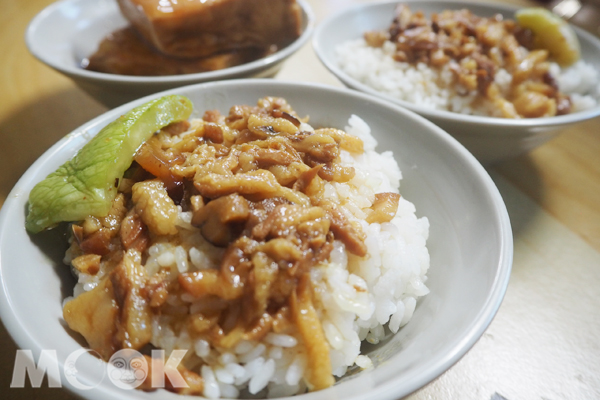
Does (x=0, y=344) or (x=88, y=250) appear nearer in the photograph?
(x=88, y=250)

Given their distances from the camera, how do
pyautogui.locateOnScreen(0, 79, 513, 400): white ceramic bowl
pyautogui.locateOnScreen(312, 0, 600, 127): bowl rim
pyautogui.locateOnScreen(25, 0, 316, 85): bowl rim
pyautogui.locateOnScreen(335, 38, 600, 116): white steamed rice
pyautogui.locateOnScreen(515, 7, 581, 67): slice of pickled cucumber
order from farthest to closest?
pyautogui.locateOnScreen(515, 7, 581, 67): slice of pickled cucumber, pyautogui.locateOnScreen(335, 38, 600, 116): white steamed rice, pyautogui.locateOnScreen(25, 0, 316, 85): bowl rim, pyautogui.locateOnScreen(312, 0, 600, 127): bowl rim, pyautogui.locateOnScreen(0, 79, 513, 400): white ceramic bowl

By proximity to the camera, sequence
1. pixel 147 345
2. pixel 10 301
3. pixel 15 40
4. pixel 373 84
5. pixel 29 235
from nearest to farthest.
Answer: pixel 10 301
pixel 147 345
pixel 29 235
pixel 373 84
pixel 15 40

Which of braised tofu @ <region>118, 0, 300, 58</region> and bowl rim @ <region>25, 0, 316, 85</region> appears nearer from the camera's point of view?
bowl rim @ <region>25, 0, 316, 85</region>

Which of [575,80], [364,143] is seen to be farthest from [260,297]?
[575,80]

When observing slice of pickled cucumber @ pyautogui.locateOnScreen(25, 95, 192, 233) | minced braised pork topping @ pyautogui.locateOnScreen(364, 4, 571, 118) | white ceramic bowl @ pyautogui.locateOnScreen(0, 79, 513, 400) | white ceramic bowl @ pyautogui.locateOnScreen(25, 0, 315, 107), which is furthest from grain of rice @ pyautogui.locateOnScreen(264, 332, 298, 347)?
minced braised pork topping @ pyautogui.locateOnScreen(364, 4, 571, 118)

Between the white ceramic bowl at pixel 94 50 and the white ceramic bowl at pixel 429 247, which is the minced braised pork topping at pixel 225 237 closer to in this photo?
the white ceramic bowl at pixel 429 247

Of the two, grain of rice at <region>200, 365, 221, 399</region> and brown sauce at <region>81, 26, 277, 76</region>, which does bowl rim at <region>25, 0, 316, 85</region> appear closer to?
brown sauce at <region>81, 26, 277, 76</region>

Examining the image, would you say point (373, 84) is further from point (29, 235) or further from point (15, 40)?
point (15, 40)

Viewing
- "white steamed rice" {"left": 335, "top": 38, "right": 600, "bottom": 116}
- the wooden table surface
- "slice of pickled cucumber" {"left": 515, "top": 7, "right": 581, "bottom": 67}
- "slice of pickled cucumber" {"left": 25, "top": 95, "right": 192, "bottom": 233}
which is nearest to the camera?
"slice of pickled cucumber" {"left": 25, "top": 95, "right": 192, "bottom": 233}
